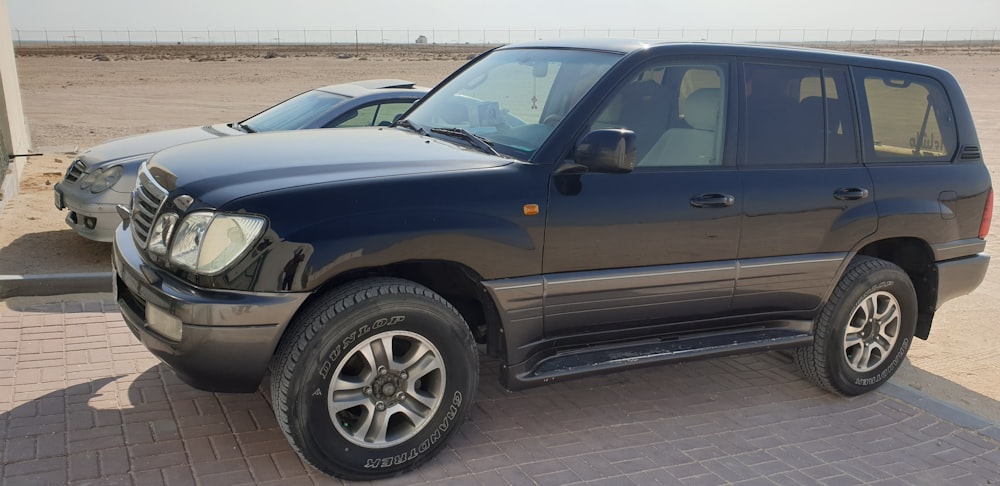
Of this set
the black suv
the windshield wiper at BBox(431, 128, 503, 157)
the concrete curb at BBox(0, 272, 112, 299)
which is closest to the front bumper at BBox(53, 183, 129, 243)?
the concrete curb at BBox(0, 272, 112, 299)

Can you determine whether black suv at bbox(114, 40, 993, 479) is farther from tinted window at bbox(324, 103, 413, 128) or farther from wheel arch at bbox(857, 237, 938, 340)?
tinted window at bbox(324, 103, 413, 128)

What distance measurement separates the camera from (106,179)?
7172 mm

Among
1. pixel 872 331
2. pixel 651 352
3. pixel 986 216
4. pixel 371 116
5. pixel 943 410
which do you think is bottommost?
pixel 943 410

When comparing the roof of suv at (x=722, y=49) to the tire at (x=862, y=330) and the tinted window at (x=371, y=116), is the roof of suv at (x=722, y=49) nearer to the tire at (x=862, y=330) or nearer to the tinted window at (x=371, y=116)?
the tire at (x=862, y=330)

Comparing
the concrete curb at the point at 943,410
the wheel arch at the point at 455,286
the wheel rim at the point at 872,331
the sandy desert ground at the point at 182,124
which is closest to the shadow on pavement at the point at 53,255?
the sandy desert ground at the point at 182,124

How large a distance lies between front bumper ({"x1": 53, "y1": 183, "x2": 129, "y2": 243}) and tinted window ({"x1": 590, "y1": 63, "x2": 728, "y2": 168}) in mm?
4628

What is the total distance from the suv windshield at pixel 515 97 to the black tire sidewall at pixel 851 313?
2.06 meters

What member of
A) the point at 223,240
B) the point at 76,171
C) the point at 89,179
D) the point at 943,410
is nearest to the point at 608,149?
the point at 223,240

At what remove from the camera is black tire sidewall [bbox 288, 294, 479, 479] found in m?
3.61

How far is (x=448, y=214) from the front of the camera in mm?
3752

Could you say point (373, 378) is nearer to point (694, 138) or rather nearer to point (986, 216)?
point (694, 138)

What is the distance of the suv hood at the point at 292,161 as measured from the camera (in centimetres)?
363

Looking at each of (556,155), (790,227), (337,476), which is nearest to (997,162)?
(790,227)

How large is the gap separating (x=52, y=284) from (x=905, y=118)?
231 inches
